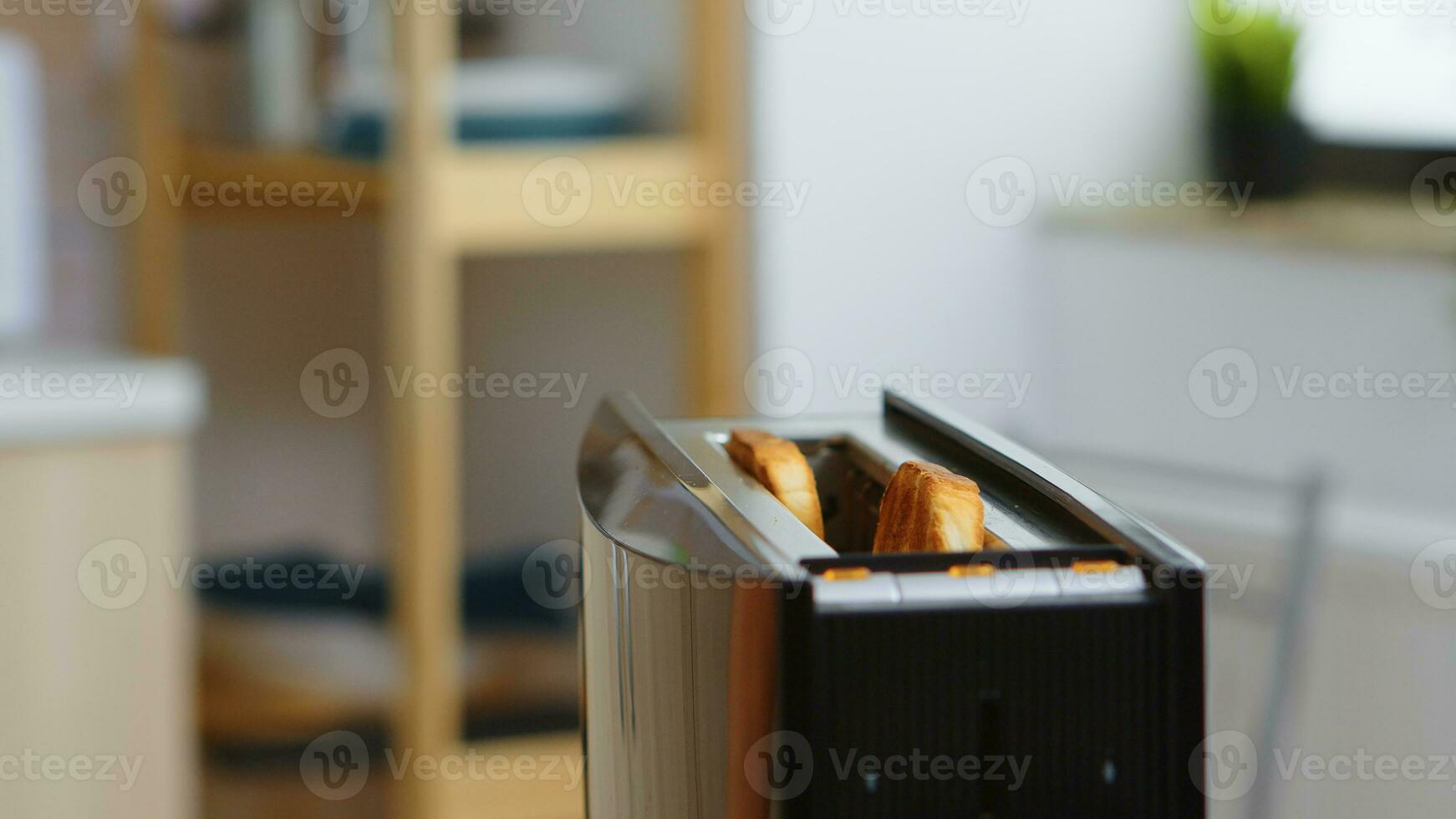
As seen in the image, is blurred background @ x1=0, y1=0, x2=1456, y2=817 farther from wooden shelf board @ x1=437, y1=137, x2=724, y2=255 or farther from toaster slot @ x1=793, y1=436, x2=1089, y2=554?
toaster slot @ x1=793, y1=436, x2=1089, y2=554

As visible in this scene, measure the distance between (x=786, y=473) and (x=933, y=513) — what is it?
0.22 ft

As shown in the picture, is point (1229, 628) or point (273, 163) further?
point (273, 163)

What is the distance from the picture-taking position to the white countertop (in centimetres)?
151

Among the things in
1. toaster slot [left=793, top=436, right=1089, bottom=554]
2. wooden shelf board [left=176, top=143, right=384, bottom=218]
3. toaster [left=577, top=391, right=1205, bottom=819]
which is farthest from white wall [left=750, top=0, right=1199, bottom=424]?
toaster [left=577, top=391, right=1205, bottom=819]

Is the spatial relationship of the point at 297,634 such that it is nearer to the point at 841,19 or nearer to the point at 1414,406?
the point at 841,19

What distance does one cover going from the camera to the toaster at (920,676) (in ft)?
1.03

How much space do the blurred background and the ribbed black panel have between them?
822mm

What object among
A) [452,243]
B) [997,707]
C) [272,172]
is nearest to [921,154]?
[452,243]

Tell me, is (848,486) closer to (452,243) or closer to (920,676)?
(920,676)

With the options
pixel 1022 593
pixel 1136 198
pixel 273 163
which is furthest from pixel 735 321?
pixel 1022 593

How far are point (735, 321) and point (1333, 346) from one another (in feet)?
2.17

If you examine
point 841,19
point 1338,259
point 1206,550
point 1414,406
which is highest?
point 841,19

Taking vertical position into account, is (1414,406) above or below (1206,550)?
above

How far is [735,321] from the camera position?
1.81m
